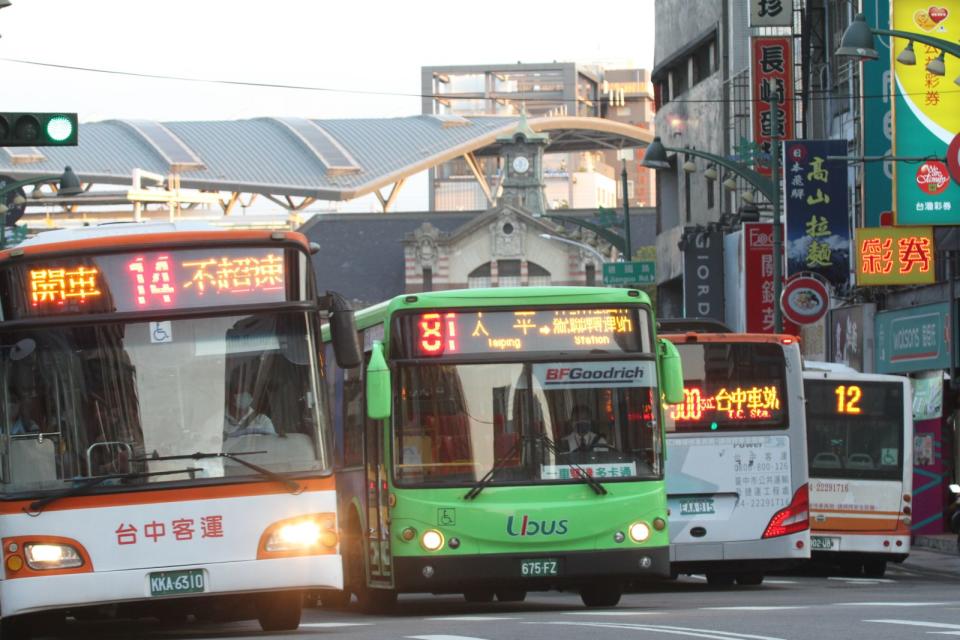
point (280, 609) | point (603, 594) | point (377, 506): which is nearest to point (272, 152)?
point (603, 594)

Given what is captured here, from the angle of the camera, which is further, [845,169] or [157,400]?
[845,169]

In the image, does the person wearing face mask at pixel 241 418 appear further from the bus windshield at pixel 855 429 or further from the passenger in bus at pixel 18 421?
the bus windshield at pixel 855 429

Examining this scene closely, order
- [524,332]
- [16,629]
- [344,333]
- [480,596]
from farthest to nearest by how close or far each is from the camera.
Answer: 1. [480,596]
2. [524,332]
3. [16,629]
4. [344,333]

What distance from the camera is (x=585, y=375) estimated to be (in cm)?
1591

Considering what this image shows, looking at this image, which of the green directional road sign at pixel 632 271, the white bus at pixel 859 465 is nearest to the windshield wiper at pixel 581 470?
the white bus at pixel 859 465

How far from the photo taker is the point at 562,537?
623 inches

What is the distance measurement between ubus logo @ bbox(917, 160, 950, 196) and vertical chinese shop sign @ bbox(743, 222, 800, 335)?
12.8 meters

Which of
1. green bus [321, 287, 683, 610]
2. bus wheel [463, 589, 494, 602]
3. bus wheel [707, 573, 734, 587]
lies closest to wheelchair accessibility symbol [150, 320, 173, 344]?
green bus [321, 287, 683, 610]

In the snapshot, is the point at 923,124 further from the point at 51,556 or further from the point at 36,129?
the point at 51,556

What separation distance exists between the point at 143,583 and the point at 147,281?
199cm

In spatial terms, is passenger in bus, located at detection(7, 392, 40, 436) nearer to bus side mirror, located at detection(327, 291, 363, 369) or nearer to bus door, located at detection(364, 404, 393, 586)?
bus side mirror, located at detection(327, 291, 363, 369)

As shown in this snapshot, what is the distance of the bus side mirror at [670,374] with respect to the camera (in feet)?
51.6

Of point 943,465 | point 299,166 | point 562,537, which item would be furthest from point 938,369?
point 299,166

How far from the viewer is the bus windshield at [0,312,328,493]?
42.3ft
